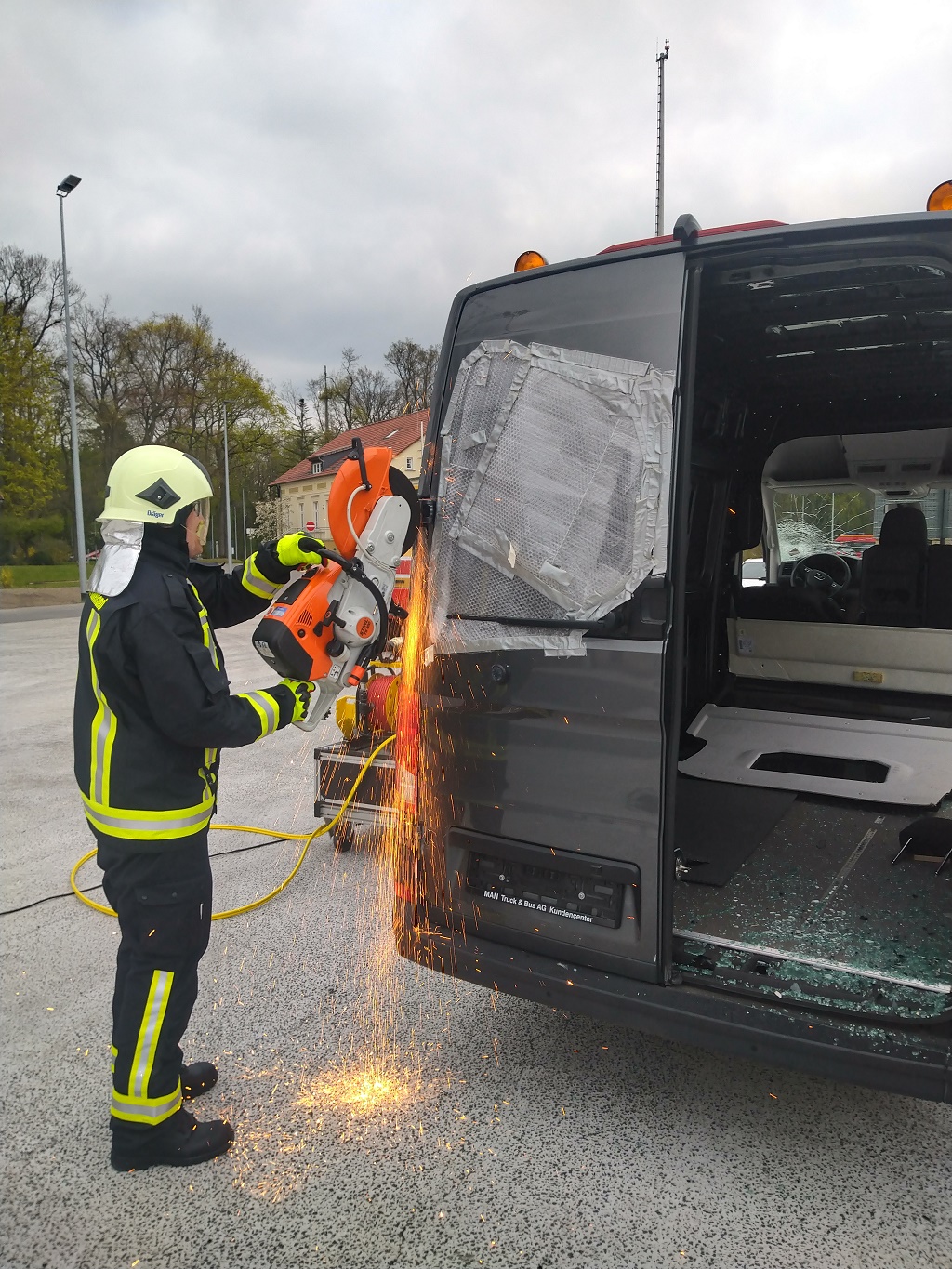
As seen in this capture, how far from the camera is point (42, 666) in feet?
38.2

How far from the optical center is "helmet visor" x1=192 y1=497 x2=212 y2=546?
2.67 m

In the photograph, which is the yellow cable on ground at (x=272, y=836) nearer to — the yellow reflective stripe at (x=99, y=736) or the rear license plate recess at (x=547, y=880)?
the yellow reflective stripe at (x=99, y=736)

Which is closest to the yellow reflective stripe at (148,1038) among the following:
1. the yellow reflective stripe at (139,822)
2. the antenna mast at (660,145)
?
the yellow reflective stripe at (139,822)

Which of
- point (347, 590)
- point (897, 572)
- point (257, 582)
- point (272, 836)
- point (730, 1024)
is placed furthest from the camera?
point (272, 836)

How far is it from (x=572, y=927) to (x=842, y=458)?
3.61 meters

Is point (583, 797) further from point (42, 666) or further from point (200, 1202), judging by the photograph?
point (42, 666)

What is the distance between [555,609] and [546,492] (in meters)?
0.34

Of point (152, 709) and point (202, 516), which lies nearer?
point (152, 709)

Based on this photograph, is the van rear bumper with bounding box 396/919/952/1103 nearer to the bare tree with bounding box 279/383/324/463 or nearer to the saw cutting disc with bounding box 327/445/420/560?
the saw cutting disc with bounding box 327/445/420/560

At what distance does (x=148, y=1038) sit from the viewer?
247 centimetres

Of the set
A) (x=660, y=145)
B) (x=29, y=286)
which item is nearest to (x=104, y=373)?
(x=29, y=286)

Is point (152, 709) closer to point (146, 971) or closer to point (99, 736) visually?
point (99, 736)

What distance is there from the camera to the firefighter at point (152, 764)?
240 cm

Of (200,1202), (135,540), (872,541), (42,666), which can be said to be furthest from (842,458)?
(42,666)
